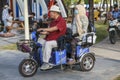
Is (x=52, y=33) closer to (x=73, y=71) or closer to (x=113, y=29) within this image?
(x=73, y=71)

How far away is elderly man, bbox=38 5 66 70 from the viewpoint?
28.4ft

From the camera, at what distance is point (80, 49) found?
9.34 meters

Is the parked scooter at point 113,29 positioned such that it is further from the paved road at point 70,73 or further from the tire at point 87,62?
the tire at point 87,62

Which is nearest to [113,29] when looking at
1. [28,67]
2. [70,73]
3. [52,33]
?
[70,73]

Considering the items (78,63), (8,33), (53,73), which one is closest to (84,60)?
(78,63)

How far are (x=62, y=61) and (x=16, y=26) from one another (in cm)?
1419

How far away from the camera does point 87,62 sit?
944cm

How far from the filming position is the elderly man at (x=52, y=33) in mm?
8652

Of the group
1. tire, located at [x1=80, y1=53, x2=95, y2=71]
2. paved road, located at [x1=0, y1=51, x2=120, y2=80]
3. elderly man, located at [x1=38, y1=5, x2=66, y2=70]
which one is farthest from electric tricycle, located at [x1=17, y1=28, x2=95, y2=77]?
tire, located at [x1=80, y1=53, x2=95, y2=71]

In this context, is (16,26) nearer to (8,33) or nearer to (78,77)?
(8,33)

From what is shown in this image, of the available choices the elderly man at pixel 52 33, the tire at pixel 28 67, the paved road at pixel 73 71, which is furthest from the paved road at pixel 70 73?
the elderly man at pixel 52 33

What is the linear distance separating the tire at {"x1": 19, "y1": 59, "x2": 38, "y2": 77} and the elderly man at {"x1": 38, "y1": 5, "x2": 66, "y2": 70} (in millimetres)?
214

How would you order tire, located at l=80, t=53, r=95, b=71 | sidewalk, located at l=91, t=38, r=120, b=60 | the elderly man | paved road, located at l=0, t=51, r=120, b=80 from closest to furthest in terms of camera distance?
1. the elderly man
2. paved road, located at l=0, t=51, r=120, b=80
3. tire, located at l=80, t=53, r=95, b=71
4. sidewalk, located at l=91, t=38, r=120, b=60

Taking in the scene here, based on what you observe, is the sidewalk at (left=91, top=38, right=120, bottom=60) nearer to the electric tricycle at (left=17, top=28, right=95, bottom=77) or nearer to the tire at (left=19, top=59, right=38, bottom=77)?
the electric tricycle at (left=17, top=28, right=95, bottom=77)
